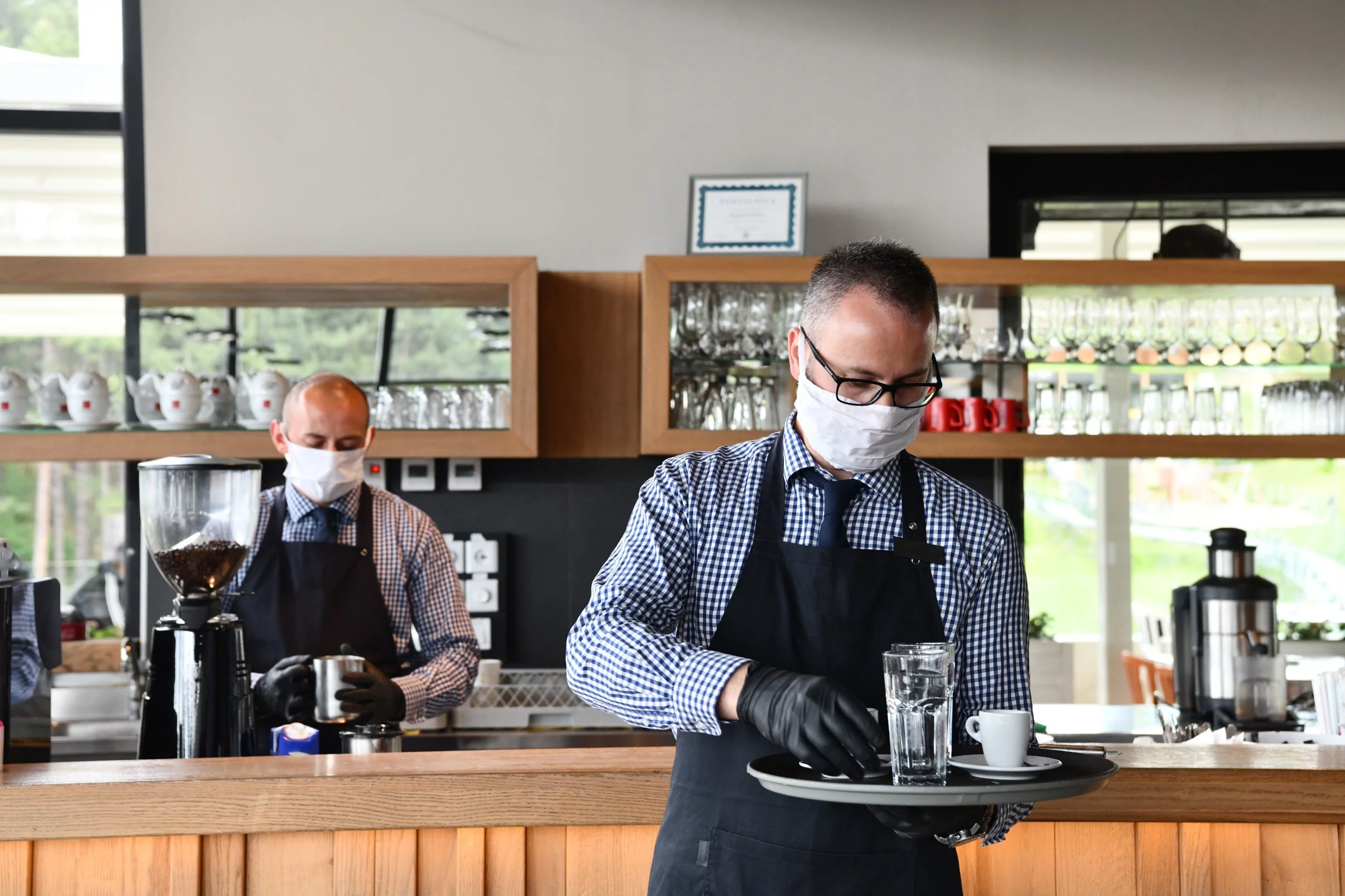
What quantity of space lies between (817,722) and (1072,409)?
9.02 ft

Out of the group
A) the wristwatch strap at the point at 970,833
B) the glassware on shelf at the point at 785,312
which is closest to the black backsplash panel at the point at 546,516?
the glassware on shelf at the point at 785,312

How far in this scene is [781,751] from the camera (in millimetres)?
1493

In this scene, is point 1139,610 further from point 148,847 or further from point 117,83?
point 117,83

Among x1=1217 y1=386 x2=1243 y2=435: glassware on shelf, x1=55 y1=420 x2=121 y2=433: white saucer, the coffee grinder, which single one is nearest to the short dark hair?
the coffee grinder

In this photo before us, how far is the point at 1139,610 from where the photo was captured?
4.41 m

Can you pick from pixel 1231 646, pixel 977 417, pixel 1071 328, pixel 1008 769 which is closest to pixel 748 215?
pixel 977 417

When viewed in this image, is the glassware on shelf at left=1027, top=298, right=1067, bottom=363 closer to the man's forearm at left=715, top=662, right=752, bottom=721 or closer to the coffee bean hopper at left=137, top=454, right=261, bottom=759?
the coffee bean hopper at left=137, top=454, right=261, bottom=759

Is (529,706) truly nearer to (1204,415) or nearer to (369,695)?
(369,695)

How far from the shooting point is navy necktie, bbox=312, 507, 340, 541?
2.92 meters

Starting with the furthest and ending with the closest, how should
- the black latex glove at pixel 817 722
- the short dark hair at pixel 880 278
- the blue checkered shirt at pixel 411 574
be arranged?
the blue checkered shirt at pixel 411 574, the short dark hair at pixel 880 278, the black latex glove at pixel 817 722

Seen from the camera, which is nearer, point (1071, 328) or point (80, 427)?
point (80, 427)

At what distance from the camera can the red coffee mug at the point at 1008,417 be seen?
3.77 metres

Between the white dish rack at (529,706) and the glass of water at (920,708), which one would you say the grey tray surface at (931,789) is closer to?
the glass of water at (920,708)

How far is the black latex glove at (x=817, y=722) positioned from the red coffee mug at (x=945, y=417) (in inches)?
100
